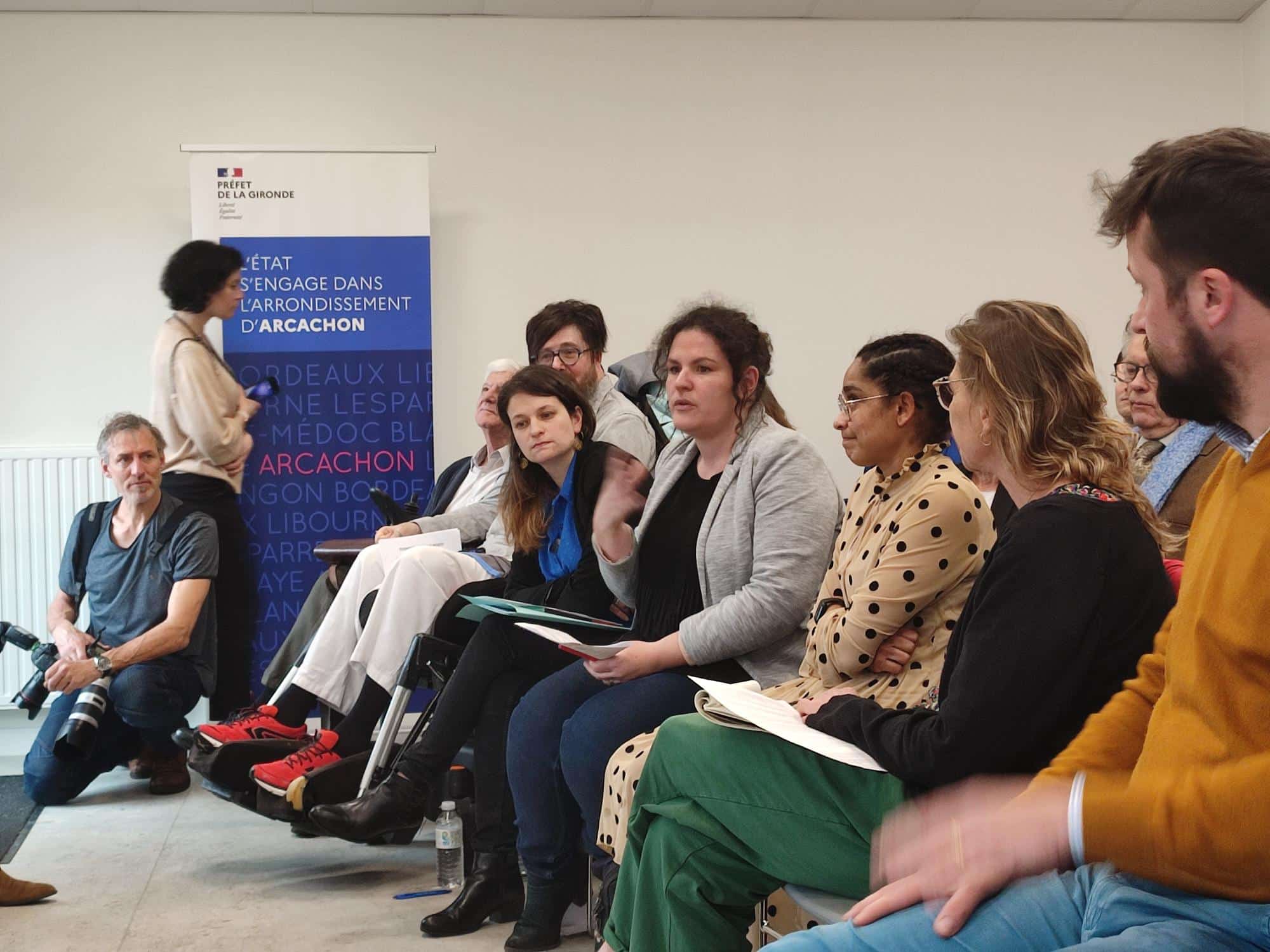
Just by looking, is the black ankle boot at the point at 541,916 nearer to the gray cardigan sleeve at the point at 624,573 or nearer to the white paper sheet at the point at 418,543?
the gray cardigan sleeve at the point at 624,573

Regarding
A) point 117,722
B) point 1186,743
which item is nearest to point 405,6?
point 117,722

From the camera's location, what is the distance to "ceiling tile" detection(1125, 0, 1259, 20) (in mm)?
5070

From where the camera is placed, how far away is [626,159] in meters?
5.07

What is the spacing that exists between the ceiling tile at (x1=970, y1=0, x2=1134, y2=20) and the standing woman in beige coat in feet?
10.2

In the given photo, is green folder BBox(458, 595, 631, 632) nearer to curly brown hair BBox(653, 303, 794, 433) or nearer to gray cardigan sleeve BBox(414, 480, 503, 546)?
curly brown hair BBox(653, 303, 794, 433)

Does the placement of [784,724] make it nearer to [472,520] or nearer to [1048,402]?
[1048,402]

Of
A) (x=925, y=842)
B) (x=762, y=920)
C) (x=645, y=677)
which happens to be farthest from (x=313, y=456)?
(x=925, y=842)

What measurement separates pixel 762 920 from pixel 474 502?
7.57ft

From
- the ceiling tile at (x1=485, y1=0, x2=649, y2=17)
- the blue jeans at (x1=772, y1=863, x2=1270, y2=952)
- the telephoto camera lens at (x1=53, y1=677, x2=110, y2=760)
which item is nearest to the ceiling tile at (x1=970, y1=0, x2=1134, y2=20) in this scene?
the ceiling tile at (x1=485, y1=0, x2=649, y2=17)

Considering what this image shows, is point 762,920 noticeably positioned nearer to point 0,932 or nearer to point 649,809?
point 649,809

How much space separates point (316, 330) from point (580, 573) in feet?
7.22

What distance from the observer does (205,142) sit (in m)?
4.86

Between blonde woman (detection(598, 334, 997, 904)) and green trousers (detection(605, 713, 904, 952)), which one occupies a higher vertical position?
blonde woman (detection(598, 334, 997, 904))

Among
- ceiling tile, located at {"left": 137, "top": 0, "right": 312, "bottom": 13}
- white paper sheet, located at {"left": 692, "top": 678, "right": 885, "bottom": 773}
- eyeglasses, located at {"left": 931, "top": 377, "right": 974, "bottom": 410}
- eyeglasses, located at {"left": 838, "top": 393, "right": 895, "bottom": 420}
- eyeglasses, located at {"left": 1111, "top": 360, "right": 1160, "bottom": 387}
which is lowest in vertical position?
white paper sheet, located at {"left": 692, "top": 678, "right": 885, "bottom": 773}
